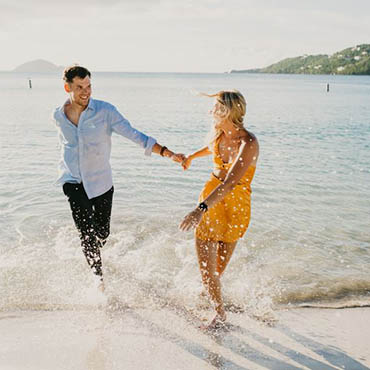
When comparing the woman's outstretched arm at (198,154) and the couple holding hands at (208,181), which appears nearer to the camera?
the couple holding hands at (208,181)

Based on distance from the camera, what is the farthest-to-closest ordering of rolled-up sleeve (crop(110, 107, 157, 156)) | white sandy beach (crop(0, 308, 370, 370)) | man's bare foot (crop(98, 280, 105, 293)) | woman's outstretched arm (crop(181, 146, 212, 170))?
man's bare foot (crop(98, 280, 105, 293))
woman's outstretched arm (crop(181, 146, 212, 170))
rolled-up sleeve (crop(110, 107, 157, 156))
white sandy beach (crop(0, 308, 370, 370))

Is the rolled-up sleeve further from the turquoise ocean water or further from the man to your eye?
the turquoise ocean water

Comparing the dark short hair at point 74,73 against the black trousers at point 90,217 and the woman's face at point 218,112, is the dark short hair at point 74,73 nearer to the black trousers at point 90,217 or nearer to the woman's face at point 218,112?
the black trousers at point 90,217

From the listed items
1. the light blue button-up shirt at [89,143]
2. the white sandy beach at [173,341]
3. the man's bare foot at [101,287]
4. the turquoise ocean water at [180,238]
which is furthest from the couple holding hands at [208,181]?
the turquoise ocean water at [180,238]

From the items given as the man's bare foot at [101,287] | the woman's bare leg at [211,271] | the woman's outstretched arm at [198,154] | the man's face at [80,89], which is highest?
the man's face at [80,89]

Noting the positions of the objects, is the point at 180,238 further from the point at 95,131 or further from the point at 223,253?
the point at 95,131

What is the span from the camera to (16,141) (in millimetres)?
16609

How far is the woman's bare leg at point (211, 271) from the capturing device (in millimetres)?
4121

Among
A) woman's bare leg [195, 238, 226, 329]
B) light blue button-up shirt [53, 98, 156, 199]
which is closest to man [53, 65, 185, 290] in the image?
light blue button-up shirt [53, 98, 156, 199]

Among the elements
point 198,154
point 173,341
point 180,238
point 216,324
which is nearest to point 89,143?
point 198,154

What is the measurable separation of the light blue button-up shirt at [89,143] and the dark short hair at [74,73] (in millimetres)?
276

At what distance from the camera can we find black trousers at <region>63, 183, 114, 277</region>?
4449 millimetres

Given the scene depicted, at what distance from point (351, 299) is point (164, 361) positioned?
8.43ft

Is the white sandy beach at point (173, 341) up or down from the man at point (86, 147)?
down
